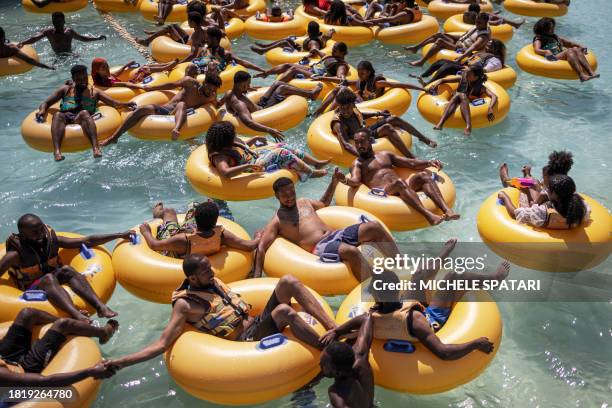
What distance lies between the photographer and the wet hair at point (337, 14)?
36.9 feet

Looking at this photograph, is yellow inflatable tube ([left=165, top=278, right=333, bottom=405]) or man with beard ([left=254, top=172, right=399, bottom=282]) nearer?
yellow inflatable tube ([left=165, top=278, right=333, bottom=405])

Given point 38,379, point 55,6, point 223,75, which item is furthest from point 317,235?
point 55,6

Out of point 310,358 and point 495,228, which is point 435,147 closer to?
point 495,228

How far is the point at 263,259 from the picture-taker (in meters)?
5.50

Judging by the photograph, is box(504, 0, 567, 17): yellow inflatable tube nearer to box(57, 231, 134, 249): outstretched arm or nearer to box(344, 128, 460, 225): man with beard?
box(344, 128, 460, 225): man with beard

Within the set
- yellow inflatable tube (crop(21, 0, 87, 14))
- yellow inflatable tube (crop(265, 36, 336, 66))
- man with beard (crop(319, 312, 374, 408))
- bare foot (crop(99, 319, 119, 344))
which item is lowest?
yellow inflatable tube (crop(21, 0, 87, 14))

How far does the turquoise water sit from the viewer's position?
15.8 feet

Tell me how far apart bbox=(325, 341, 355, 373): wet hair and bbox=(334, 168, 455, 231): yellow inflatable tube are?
7.92 ft

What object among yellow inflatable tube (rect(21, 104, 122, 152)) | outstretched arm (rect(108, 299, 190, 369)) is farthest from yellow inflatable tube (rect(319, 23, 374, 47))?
outstretched arm (rect(108, 299, 190, 369))

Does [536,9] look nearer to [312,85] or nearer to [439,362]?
[312,85]

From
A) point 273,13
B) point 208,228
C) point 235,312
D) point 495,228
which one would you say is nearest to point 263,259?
point 208,228

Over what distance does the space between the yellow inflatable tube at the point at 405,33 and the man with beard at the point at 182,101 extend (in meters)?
4.24

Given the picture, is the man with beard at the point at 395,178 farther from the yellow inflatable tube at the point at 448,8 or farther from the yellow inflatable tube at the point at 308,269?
the yellow inflatable tube at the point at 448,8

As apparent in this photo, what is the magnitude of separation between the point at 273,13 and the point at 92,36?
3.42 m
